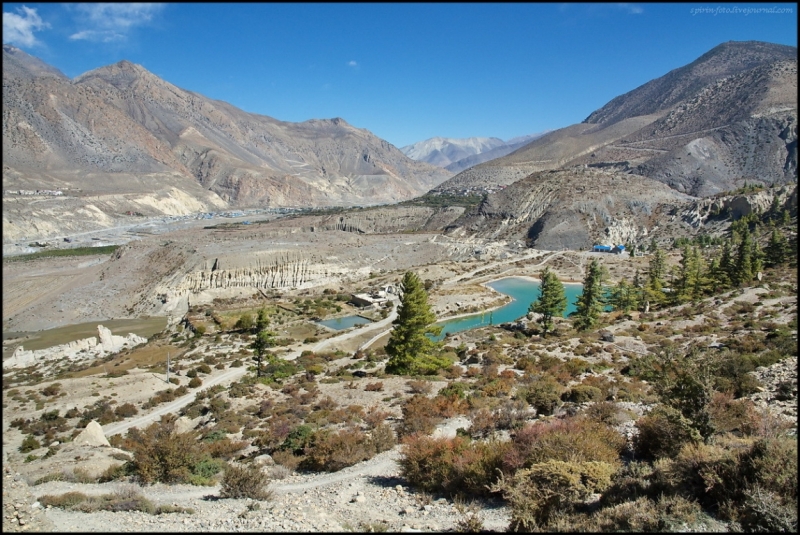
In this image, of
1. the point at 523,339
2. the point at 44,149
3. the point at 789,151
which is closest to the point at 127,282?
the point at 523,339

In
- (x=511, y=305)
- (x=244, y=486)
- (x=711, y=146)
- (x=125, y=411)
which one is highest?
(x=711, y=146)

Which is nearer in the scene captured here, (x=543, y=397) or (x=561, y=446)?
(x=561, y=446)

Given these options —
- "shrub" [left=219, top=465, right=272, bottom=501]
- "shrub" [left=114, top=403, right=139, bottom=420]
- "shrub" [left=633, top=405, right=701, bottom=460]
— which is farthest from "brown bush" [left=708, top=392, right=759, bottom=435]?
"shrub" [left=114, top=403, right=139, bottom=420]

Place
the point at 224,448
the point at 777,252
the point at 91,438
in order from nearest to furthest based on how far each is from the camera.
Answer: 1. the point at 224,448
2. the point at 91,438
3. the point at 777,252

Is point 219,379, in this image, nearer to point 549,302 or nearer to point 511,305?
point 549,302

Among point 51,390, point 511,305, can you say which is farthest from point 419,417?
point 511,305

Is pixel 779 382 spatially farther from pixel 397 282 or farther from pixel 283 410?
pixel 397 282

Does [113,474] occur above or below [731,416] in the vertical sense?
below
